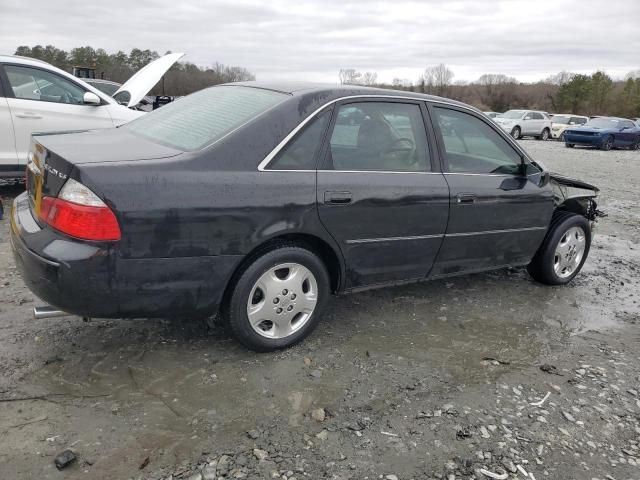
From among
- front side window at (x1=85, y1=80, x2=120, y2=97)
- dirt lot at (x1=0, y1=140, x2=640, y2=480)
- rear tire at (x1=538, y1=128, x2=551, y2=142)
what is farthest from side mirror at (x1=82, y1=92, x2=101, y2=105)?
rear tire at (x1=538, y1=128, x2=551, y2=142)

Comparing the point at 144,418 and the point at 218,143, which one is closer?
the point at 144,418

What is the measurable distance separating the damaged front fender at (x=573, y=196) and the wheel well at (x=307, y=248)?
7.58 feet

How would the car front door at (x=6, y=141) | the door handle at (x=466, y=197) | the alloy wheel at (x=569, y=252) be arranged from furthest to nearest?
1. the car front door at (x=6, y=141)
2. the alloy wheel at (x=569, y=252)
3. the door handle at (x=466, y=197)

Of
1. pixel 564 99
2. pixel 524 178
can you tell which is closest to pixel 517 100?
pixel 564 99

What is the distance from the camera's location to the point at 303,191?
10.2 ft

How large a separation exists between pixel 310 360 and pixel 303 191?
3.42ft

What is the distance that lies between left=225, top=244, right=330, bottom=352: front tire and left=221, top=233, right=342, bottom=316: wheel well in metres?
0.03

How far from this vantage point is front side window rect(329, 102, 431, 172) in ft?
11.1

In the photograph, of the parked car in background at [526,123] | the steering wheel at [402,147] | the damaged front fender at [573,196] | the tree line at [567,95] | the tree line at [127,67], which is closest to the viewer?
the steering wheel at [402,147]

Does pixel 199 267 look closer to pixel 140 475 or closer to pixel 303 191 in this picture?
pixel 303 191

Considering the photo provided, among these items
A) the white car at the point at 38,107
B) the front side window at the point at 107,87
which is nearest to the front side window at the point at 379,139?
the white car at the point at 38,107

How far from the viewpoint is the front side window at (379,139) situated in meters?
3.37

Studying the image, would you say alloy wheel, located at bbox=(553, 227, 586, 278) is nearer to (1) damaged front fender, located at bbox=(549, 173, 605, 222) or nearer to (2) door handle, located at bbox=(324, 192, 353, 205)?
(1) damaged front fender, located at bbox=(549, 173, 605, 222)

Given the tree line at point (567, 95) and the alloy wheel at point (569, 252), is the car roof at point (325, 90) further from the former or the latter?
the tree line at point (567, 95)
